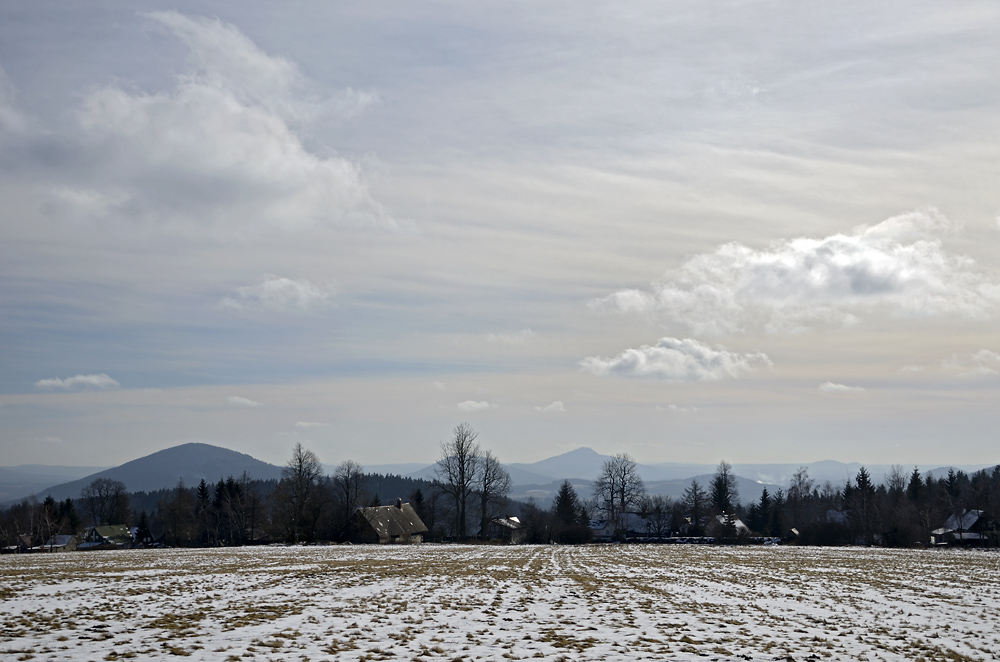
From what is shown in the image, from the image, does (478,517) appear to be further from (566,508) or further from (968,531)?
(968,531)

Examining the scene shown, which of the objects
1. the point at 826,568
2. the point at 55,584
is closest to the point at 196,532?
the point at 55,584

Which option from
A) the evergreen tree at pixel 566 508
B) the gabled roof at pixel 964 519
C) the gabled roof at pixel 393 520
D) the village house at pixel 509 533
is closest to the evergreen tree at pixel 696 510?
the evergreen tree at pixel 566 508

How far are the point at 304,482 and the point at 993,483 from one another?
133348 millimetres

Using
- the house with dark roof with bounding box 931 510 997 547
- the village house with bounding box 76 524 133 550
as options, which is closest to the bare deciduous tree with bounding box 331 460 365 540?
the village house with bounding box 76 524 133 550

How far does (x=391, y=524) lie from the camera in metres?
78.1

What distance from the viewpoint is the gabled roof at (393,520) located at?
74.5 metres

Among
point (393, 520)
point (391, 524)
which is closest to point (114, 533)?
point (393, 520)

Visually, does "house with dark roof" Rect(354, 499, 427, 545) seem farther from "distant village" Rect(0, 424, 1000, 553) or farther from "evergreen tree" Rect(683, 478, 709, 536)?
"evergreen tree" Rect(683, 478, 709, 536)

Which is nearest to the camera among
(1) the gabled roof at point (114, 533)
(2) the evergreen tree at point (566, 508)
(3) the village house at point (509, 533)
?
(3) the village house at point (509, 533)

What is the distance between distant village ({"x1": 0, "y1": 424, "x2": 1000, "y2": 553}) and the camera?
242 ft

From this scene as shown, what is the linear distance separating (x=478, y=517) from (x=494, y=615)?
253 ft

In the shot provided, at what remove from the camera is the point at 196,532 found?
100812 mm

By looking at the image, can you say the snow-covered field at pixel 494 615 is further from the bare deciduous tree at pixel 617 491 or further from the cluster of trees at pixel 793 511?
the bare deciduous tree at pixel 617 491

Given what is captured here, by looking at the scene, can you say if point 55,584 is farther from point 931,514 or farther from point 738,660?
point 931,514
